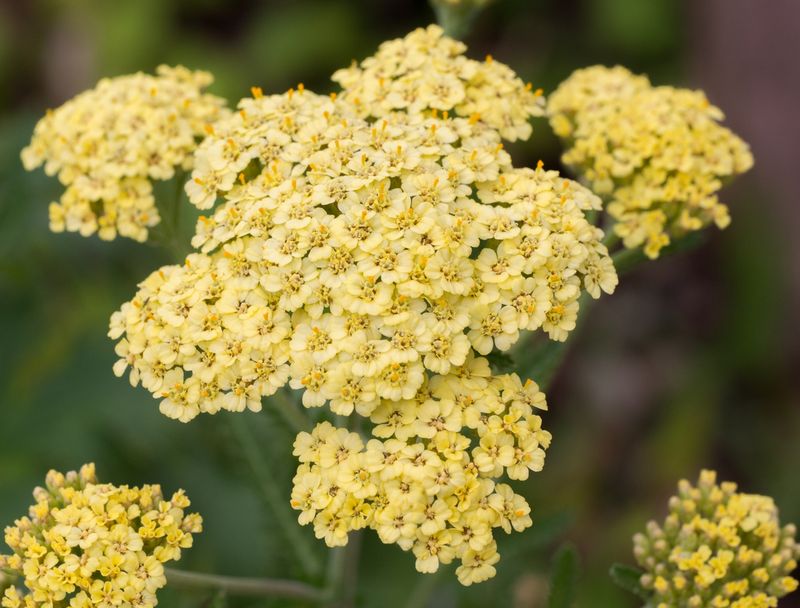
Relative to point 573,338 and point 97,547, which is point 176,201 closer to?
point 97,547

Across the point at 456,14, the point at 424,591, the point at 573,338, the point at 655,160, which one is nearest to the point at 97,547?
the point at 424,591

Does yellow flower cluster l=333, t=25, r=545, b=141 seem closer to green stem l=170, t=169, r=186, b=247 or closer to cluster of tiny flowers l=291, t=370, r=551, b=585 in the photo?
green stem l=170, t=169, r=186, b=247

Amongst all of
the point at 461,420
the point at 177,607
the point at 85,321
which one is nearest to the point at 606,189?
the point at 461,420

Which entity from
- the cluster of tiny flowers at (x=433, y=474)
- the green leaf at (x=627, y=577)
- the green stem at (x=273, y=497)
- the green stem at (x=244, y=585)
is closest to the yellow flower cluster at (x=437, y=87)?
the cluster of tiny flowers at (x=433, y=474)

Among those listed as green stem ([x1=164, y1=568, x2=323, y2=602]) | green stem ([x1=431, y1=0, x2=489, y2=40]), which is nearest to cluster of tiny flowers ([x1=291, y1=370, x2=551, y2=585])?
green stem ([x1=164, y1=568, x2=323, y2=602])

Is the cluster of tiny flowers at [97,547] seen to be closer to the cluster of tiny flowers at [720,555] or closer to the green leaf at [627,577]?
the green leaf at [627,577]
